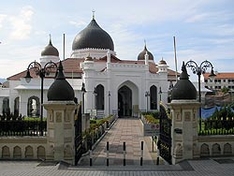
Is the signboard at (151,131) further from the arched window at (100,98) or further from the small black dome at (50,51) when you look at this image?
the small black dome at (50,51)

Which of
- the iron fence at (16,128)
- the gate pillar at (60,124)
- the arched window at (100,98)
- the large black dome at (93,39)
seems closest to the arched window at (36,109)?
the arched window at (100,98)

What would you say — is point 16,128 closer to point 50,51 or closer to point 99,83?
→ point 99,83

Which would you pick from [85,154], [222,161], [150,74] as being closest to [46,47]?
[150,74]

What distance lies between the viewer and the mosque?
44281 millimetres

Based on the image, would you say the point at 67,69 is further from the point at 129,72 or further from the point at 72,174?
the point at 72,174

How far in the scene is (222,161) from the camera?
1187 cm

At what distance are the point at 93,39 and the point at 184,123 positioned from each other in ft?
140

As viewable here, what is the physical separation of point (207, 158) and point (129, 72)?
115ft

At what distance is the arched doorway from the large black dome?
7467 mm

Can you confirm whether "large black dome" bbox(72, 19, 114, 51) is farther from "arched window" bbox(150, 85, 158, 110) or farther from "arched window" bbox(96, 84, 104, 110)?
"arched window" bbox(150, 85, 158, 110)

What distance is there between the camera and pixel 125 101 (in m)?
52.8

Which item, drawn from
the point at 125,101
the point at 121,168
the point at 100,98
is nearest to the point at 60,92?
the point at 121,168

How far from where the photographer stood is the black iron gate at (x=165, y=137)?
12.7 m

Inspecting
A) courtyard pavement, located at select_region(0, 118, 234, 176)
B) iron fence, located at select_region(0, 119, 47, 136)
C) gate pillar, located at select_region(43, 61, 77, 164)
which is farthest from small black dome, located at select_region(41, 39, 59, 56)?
gate pillar, located at select_region(43, 61, 77, 164)
